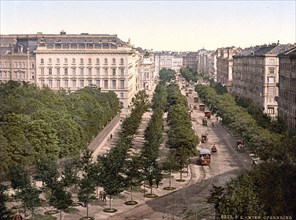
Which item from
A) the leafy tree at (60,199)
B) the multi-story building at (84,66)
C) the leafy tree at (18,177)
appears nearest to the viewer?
the leafy tree at (60,199)

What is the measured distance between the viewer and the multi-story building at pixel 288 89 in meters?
63.6

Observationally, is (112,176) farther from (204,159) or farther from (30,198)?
(204,159)

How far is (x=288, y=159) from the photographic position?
107 feet

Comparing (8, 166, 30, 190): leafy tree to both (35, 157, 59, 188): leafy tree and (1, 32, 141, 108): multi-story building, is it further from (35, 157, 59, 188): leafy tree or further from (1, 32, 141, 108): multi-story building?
(1, 32, 141, 108): multi-story building

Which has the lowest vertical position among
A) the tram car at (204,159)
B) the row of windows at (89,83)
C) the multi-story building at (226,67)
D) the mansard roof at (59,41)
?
the tram car at (204,159)

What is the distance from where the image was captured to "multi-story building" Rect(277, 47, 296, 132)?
6362cm

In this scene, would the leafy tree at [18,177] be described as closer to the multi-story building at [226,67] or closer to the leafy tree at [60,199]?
the leafy tree at [60,199]

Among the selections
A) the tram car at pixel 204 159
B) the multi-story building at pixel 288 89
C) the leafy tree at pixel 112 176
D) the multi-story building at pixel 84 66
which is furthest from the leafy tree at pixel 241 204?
the multi-story building at pixel 84 66

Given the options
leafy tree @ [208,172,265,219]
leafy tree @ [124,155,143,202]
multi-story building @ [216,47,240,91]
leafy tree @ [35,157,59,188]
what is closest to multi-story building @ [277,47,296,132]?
leafy tree @ [124,155,143,202]

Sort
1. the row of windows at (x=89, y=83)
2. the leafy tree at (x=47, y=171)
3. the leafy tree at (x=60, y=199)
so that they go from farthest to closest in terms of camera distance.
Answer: the row of windows at (x=89, y=83), the leafy tree at (x=47, y=171), the leafy tree at (x=60, y=199)

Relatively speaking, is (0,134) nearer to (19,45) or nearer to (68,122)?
(68,122)

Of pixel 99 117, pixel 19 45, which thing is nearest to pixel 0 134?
pixel 99 117

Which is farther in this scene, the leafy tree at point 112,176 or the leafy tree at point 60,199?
the leafy tree at point 112,176

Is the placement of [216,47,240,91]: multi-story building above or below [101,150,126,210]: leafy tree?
above
